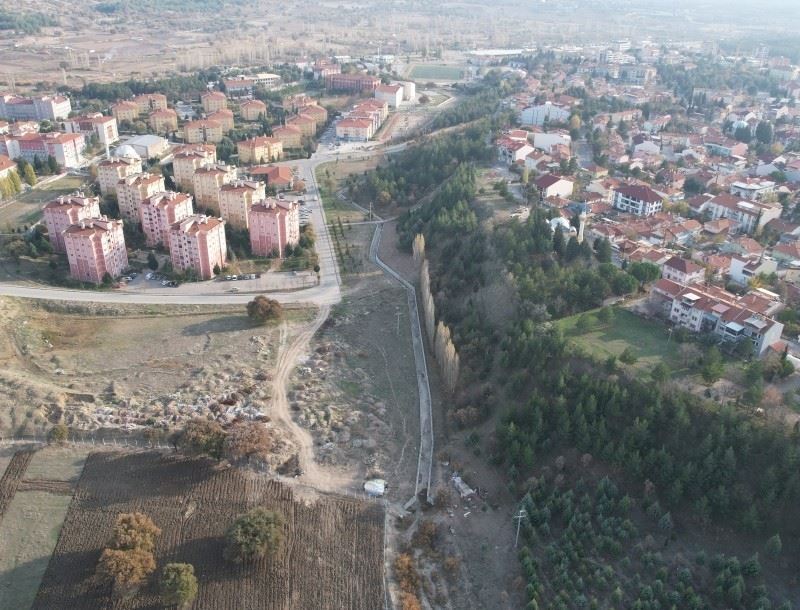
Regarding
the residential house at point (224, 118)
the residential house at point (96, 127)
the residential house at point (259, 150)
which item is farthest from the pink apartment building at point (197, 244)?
the residential house at point (224, 118)

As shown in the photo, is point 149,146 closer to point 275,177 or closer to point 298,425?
point 275,177

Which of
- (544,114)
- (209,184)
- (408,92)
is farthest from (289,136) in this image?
(408,92)

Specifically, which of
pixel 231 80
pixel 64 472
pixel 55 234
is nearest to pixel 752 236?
pixel 64 472

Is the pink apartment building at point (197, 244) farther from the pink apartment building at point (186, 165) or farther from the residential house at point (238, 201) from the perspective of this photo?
the pink apartment building at point (186, 165)

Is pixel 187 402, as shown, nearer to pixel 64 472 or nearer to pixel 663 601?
pixel 64 472

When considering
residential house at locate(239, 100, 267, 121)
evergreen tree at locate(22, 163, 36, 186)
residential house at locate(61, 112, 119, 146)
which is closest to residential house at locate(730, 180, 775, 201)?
residential house at locate(239, 100, 267, 121)

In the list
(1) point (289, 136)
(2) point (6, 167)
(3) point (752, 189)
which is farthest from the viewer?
(1) point (289, 136)

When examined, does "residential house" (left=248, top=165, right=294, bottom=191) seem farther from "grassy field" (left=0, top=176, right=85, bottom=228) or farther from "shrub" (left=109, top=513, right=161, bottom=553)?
"shrub" (left=109, top=513, right=161, bottom=553)
